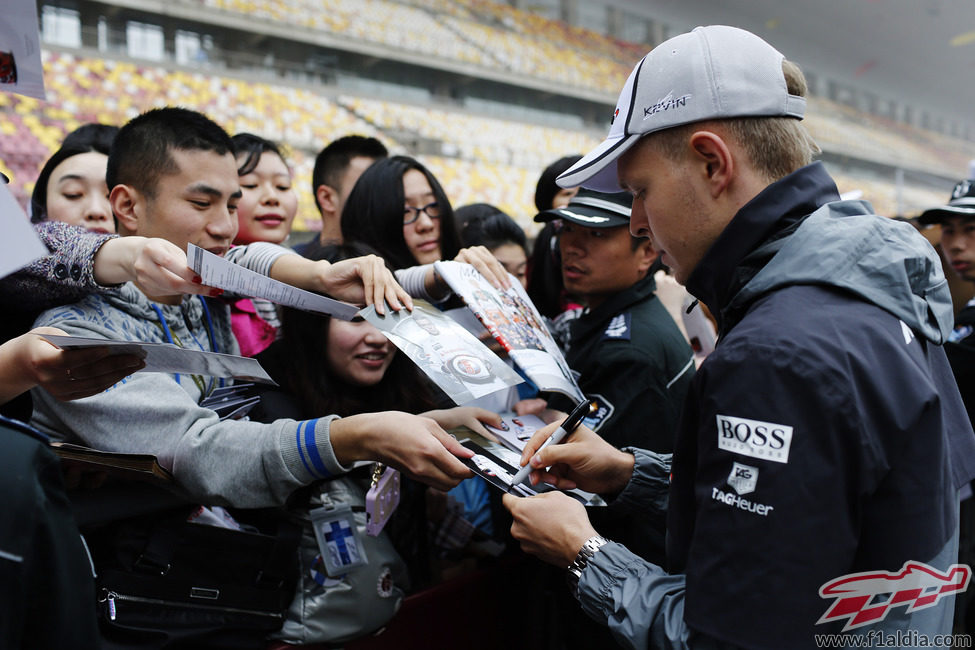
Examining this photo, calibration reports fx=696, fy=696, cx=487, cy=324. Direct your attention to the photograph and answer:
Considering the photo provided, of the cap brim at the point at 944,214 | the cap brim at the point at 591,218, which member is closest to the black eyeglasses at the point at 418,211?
the cap brim at the point at 591,218

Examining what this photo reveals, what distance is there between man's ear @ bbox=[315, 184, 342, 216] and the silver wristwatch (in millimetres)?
2414

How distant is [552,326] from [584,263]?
0.59 metres

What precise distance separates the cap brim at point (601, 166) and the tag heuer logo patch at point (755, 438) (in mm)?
502

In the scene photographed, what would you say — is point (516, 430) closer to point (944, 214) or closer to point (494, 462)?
point (494, 462)

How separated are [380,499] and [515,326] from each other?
484mm

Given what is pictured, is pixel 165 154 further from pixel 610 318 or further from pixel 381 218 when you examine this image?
pixel 610 318

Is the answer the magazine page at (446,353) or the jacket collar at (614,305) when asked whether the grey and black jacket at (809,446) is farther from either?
the jacket collar at (614,305)

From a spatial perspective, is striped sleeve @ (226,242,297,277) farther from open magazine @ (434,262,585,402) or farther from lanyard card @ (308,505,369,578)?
lanyard card @ (308,505,369,578)

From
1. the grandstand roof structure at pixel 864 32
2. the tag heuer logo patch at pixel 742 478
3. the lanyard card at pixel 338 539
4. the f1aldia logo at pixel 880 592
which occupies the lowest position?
the lanyard card at pixel 338 539

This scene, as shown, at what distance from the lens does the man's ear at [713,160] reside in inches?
42.8

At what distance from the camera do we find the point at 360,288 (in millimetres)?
1623

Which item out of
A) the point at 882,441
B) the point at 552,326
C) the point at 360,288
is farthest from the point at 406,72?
the point at 882,441

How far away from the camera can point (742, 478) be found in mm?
897

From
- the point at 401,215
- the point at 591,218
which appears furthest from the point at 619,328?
the point at 401,215
